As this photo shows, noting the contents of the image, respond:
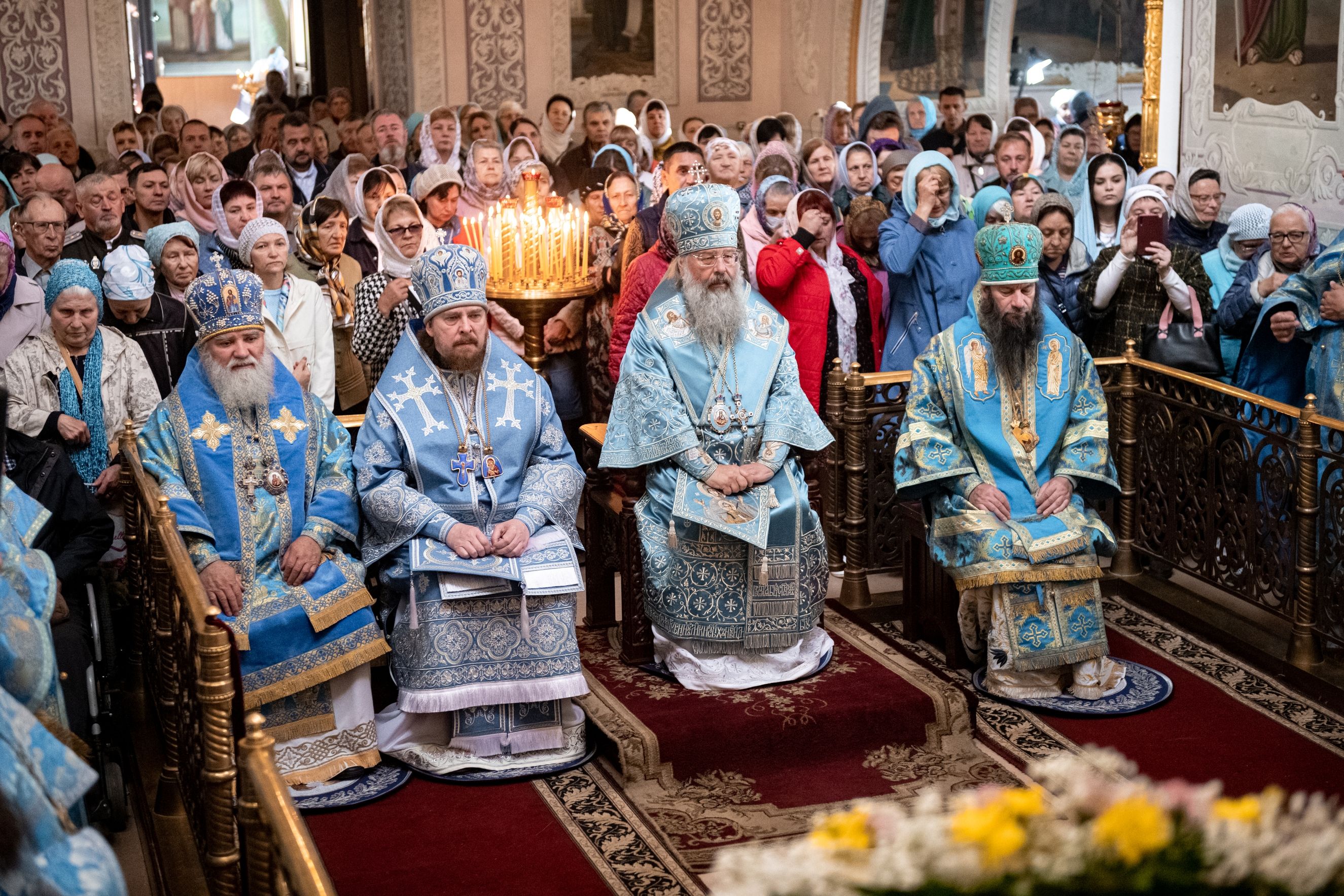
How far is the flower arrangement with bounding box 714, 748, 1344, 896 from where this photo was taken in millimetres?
1592

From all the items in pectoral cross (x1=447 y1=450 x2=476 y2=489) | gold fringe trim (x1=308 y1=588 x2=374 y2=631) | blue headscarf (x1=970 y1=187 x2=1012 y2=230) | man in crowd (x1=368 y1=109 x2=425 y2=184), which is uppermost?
man in crowd (x1=368 y1=109 x2=425 y2=184)

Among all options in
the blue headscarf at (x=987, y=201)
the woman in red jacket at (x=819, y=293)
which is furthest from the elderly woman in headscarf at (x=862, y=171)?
the woman in red jacket at (x=819, y=293)

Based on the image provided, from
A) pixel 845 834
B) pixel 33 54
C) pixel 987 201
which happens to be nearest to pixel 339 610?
pixel 845 834

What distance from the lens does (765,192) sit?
7.09 meters

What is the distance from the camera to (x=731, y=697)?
4.69 metres

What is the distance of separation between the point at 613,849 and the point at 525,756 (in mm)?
585

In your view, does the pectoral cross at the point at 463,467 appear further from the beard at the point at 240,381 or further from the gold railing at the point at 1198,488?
the gold railing at the point at 1198,488

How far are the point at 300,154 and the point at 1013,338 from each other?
7.08 metres

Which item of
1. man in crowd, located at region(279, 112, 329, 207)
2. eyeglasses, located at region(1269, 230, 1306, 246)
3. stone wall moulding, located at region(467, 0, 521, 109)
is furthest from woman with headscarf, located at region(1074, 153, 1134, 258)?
stone wall moulding, located at region(467, 0, 521, 109)

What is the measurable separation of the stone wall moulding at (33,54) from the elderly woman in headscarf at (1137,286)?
1145 cm

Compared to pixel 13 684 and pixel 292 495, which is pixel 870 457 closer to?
pixel 292 495

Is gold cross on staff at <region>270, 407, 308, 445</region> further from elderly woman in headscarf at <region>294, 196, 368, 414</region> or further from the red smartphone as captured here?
the red smartphone

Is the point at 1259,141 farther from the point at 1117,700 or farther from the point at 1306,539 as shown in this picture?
the point at 1117,700

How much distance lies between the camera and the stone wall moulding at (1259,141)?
23.9ft
